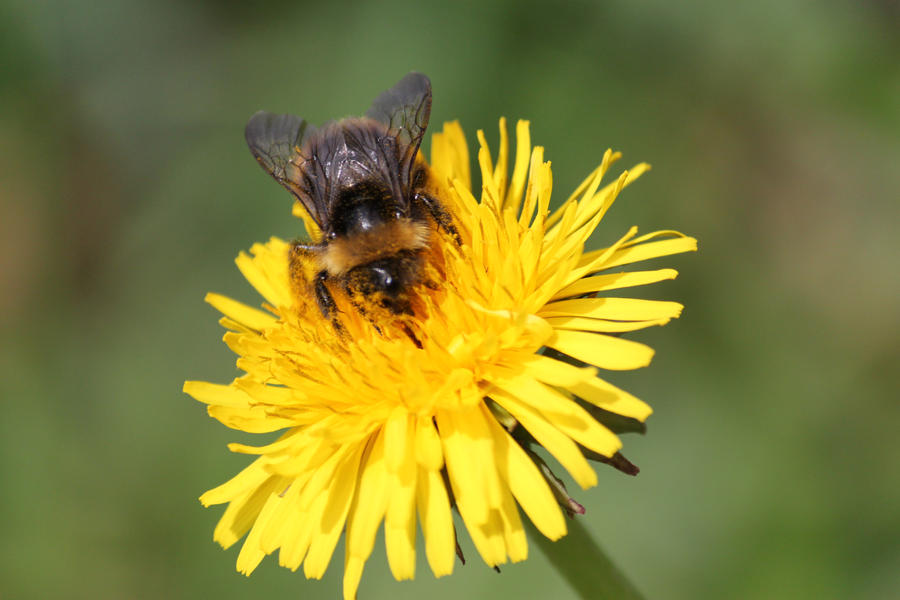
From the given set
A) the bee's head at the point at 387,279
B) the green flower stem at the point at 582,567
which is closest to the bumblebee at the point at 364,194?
the bee's head at the point at 387,279

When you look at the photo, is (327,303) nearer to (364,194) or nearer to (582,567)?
(364,194)

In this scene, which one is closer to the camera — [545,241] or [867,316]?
[545,241]

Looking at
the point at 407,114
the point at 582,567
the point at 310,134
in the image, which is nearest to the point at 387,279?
the point at 407,114

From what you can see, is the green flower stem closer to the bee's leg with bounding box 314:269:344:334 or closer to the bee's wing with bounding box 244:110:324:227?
the bee's leg with bounding box 314:269:344:334

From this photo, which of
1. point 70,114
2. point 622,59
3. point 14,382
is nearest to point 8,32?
point 70,114

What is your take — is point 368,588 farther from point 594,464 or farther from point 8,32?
point 8,32
